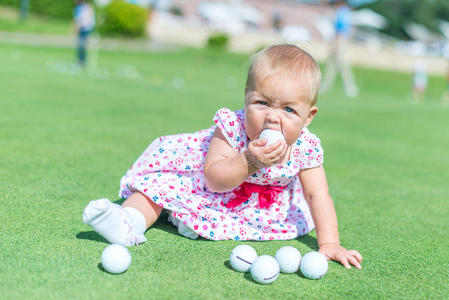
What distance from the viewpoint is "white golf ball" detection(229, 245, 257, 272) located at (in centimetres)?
247

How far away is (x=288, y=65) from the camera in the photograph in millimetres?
2760

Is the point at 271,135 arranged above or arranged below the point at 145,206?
above

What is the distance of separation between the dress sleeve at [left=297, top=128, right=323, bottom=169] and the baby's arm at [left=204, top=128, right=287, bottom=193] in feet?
0.81

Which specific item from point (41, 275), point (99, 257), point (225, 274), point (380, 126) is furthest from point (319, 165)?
point (380, 126)

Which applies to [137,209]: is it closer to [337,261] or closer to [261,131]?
[261,131]

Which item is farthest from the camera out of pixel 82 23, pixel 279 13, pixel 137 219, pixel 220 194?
pixel 279 13

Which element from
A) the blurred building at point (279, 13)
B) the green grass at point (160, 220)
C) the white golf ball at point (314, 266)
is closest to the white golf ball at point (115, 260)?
the green grass at point (160, 220)

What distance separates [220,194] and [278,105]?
709 mm

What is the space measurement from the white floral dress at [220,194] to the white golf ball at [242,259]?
45 cm

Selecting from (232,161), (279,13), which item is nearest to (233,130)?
(232,161)

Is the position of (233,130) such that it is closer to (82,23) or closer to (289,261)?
(289,261)

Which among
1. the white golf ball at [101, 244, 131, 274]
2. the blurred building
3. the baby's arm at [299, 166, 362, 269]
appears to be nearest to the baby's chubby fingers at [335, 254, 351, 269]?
the baby's arm at [299, 166, 362, 269]

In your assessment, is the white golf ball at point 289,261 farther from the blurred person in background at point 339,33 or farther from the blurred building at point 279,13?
the blurred building at point 279,13

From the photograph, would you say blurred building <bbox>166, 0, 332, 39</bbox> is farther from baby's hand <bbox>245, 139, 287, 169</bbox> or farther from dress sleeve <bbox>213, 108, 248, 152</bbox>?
baby's hand <bbox>245, 139, 287, 169</bbox>
